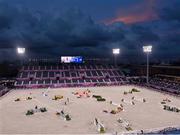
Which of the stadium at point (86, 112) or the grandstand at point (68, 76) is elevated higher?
the grandstand at point (68, 76)

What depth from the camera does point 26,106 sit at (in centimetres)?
5822

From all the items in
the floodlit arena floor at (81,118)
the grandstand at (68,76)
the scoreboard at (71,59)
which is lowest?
the floodlit arena floor at (81,118)

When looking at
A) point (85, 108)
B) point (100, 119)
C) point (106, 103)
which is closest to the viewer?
point (100, 119)

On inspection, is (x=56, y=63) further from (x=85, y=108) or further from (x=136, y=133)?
(x=136, y=133)

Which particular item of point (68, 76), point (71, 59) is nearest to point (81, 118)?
point (68, 76)

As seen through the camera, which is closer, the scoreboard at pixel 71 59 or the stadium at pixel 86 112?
the stadium at pixel 86 112

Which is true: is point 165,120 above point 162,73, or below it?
below

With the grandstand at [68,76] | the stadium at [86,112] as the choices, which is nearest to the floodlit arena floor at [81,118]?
the stadium at [86,112]

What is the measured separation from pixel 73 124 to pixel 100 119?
5.41m

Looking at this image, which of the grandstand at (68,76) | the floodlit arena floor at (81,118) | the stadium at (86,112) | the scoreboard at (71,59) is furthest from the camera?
the scoreboard at (71,59)

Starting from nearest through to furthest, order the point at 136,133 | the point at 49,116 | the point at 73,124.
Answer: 1. the point at 136,133
2. the point at 73,124
3. the point at 49,116

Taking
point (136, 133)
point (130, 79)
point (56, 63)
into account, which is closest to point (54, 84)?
point (56, 63)

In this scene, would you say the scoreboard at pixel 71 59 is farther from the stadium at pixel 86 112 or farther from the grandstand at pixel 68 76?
the stadium at pixel 86 112

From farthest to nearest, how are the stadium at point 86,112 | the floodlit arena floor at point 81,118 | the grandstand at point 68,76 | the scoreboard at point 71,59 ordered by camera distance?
the scoreboard at point 71,59
the grandstand at point 68,76
the stadium at point 86,112
the floodlit arena floor at point 81,118
